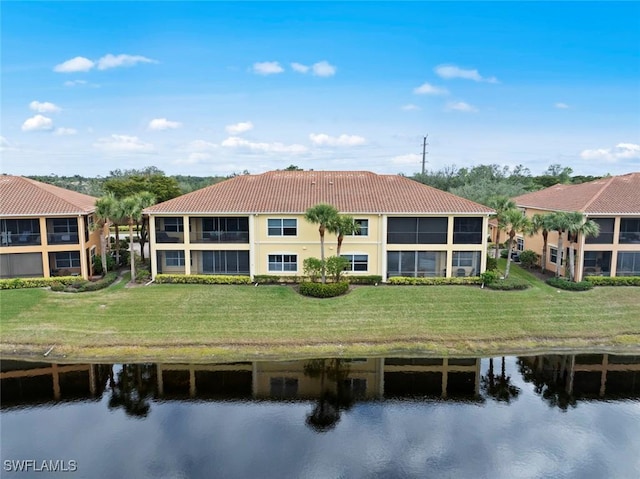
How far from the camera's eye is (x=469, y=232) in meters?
35.8

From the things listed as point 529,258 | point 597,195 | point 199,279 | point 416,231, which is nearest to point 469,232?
point 416,231

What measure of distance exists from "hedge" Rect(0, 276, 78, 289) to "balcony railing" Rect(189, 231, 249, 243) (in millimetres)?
8665

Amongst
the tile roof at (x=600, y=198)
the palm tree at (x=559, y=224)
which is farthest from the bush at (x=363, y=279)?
the tile roof at (x=600, y=198)

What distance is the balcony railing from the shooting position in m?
36.0

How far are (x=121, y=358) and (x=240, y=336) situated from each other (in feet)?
19.7

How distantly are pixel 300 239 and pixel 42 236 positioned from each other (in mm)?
18306

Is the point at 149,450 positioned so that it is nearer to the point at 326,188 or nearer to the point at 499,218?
the point at 326,188

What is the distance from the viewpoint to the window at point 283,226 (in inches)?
1405

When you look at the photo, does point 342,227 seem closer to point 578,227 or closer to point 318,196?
point 318,196

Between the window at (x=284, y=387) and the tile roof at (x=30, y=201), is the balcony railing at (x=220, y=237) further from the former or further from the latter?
the window at (x=284, y=387)

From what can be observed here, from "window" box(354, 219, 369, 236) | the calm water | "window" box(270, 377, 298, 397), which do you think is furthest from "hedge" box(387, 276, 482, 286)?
"window" box(270, 377, 298, 397)

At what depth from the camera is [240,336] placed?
26.2 m

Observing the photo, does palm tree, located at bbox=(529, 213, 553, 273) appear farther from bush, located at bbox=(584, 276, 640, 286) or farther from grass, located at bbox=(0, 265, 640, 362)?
grass, located at bbox=(0, 265, 640, 362)

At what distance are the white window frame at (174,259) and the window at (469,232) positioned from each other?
20.3 metres
